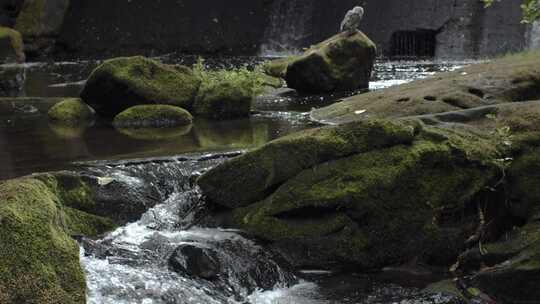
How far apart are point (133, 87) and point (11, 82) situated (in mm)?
7022

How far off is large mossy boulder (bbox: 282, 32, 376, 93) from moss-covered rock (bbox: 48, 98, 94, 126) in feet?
17.1

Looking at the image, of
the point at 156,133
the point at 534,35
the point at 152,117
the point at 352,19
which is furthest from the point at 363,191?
the point at 534,35

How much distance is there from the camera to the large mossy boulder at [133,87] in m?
14.5

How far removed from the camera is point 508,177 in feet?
24.3

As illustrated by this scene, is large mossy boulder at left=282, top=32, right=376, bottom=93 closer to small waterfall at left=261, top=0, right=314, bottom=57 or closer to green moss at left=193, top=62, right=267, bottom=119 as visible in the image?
green moss at left=193, top=62, right=267, bottom=119

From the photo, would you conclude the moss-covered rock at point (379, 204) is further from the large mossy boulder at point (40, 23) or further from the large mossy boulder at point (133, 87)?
the large mossy boulder at point (40, 23)

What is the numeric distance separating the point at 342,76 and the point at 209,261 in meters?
11.5

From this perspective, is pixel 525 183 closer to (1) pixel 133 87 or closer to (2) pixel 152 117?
(2) pixel 152 117

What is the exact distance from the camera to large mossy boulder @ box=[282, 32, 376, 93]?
17375 mm

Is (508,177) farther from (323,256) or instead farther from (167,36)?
(167,36)

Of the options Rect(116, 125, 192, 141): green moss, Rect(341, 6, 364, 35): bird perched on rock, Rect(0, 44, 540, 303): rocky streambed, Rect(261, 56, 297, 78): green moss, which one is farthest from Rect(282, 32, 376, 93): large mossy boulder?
Rect(0, 44, 540, 303): rocky streambed

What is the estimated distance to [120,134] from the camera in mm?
12719

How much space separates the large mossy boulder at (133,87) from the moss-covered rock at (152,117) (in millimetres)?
477

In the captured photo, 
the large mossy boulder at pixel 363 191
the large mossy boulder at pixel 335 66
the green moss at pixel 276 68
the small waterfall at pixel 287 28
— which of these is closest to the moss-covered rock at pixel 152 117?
the large mossy boulder at pixel 335 66
